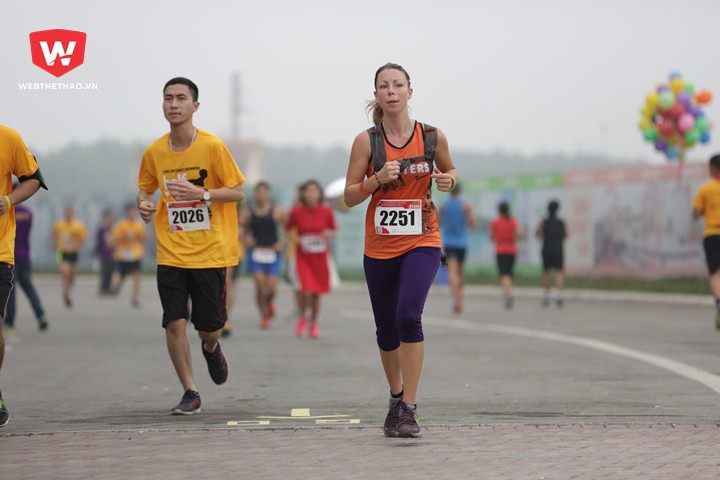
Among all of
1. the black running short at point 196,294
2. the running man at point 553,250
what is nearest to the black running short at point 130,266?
the running man at point 553,250

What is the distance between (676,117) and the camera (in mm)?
29453

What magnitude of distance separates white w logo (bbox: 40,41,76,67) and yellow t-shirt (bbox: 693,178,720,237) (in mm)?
7097

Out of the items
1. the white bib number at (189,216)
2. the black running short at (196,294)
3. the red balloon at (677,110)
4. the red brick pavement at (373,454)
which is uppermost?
the red balloon at (677,110)

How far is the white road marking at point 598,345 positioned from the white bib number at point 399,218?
124 inches

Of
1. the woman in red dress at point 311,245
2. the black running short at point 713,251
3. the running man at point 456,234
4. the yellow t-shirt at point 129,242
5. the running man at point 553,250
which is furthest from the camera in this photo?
the yellow t-shirt at point 129,242

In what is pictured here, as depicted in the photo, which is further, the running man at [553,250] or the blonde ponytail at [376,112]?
the running man at [553,250]

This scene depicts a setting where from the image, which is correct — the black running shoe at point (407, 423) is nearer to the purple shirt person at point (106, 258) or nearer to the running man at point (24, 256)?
the running man at point (24, 256)

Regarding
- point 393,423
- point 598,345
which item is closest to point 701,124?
point 598,345

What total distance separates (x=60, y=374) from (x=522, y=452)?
613 centimetres

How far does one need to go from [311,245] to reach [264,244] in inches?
48.6

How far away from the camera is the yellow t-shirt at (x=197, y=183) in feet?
28.3

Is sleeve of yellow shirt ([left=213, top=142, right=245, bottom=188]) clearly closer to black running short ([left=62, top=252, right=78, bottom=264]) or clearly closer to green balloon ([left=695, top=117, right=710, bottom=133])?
black running short ([left=62, top=252, right=78, bottom=264])

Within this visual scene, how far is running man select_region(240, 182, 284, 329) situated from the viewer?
1803cm

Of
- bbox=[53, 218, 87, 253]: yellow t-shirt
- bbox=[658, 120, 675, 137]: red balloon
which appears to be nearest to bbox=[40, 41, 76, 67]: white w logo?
bbox=[53, 218, 87, 253]: yellow t-shirt
